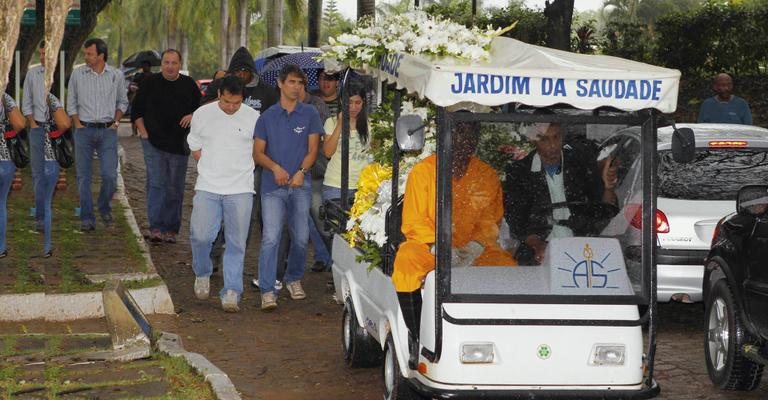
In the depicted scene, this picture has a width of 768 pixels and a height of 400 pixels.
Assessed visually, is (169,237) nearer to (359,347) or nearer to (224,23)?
(359,347)

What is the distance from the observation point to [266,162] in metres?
11.3

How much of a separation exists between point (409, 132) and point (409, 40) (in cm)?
113

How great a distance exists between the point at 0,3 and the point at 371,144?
10.2ft

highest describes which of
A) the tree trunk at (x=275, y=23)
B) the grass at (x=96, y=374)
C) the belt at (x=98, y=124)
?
the tree trunk at (x=275, y=23)

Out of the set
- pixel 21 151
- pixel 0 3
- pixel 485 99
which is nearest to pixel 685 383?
pixel 485 99

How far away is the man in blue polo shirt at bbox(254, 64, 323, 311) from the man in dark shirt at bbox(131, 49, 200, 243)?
10.2ft

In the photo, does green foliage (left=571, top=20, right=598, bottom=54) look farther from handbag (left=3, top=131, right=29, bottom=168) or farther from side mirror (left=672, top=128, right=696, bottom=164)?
side mirror (left=672, top=128, right=696, bottom=164)

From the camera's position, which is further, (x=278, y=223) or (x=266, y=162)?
(x=278, y=223)

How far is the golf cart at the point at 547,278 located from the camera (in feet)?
22.3

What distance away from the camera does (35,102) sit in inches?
539

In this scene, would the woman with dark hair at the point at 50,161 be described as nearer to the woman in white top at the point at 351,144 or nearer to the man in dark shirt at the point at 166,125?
the man in dark shirt at the point at 166,125

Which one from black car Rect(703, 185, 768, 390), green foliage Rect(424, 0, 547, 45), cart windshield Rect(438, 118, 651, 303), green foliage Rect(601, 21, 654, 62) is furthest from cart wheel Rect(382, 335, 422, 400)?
green foliage Rect(424, 0, 547, 45)

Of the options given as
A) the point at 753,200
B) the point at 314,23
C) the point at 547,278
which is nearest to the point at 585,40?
the point at 314,23

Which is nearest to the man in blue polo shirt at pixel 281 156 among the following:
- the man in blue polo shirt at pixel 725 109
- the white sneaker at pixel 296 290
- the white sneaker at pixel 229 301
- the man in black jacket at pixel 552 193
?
the white sneaker at pixel 229 301
